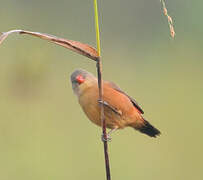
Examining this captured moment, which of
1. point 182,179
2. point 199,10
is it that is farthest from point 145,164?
point 199,10

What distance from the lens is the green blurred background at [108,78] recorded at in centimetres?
485

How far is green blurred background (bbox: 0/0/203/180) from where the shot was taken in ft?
15.9

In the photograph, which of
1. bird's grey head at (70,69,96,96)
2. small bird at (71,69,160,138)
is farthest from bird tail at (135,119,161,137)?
bird's grey head at (70,69,96,96)

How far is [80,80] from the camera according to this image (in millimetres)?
4539

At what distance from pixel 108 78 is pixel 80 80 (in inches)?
85.8

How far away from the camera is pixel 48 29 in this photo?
7.36 metres

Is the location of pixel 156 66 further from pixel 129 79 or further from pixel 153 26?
pixel 153 26

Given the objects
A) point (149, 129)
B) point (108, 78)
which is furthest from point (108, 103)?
point (108, 78)

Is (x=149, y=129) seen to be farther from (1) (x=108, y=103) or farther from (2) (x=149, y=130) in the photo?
(1) (x=108, y=103)

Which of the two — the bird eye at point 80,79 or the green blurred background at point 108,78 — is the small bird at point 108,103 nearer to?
the bird eye at point 80,79

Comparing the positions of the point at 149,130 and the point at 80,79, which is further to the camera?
the point at 149,130

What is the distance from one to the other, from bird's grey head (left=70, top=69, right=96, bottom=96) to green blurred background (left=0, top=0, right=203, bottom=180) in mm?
365

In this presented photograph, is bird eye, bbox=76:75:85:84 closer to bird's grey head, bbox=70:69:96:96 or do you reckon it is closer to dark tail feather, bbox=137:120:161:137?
bird's grey head, bbox=70:69:96:96

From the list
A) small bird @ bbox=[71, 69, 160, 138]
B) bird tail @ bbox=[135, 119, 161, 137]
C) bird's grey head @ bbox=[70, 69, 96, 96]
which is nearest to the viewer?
small bird @ bbox=[71, 69, 160, 138]
